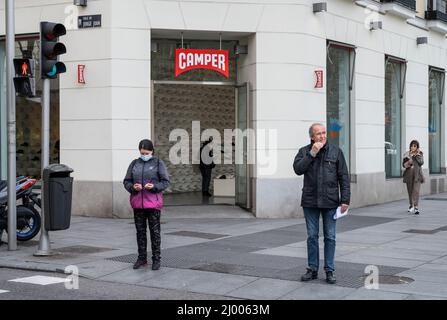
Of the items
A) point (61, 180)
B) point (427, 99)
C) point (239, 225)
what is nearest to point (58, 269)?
point (61, 180)

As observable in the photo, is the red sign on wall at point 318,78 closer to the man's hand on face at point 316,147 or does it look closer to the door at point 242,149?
the door at point 242,149

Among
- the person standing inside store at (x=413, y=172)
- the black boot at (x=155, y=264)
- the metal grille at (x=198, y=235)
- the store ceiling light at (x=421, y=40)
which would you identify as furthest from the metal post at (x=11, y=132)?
the store ceiling light at (x=421, y=40)

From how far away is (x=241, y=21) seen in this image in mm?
14891

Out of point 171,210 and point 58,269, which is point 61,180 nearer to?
point 58,269

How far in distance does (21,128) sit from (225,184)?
5186 mm

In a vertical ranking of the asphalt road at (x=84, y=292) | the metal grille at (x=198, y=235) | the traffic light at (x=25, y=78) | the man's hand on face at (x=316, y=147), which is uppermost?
the traffic light at (x=25, y=78)

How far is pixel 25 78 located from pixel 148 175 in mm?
3112

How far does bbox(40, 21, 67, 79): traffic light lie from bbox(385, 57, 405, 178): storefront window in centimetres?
1154

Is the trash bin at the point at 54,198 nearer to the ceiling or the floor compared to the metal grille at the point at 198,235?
nearer to the ceiling

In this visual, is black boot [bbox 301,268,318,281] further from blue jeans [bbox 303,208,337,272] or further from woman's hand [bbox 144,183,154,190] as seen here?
woman's hand [bbox 144,183,154,190]

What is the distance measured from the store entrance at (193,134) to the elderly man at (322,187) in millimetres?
8113

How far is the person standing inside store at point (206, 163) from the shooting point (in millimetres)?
18609

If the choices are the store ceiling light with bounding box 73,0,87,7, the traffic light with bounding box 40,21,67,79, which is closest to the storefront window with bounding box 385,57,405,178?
the store ceiling light with bounding box 73,0,87,7

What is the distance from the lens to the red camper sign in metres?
15.0
